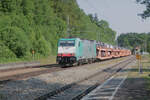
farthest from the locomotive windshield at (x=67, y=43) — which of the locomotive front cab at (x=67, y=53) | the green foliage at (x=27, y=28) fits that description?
the green foliage at (x=27, y=28)

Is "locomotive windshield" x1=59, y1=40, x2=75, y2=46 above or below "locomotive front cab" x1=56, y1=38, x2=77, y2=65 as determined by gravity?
above

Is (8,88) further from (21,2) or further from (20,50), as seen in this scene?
(21,2)

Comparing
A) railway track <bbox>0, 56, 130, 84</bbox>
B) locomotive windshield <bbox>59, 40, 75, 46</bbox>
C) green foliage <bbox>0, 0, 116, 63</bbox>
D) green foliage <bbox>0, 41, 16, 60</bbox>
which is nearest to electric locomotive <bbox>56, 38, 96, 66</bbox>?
locomotive windshield <bbox>59, 40, 75, 46</bbox>

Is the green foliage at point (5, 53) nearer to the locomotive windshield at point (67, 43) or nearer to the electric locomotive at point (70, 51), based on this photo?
the locomotive windshield at point (67, 43)

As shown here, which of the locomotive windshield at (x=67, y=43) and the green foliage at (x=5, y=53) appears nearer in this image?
the locomotive windshield at (x=67, y=43)

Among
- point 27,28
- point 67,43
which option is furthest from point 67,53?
point 27,28

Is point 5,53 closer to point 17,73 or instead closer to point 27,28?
point 27,28

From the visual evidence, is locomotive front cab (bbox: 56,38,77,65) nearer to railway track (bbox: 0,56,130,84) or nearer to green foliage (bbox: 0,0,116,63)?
railway track (bbox: 0,56,130,84)

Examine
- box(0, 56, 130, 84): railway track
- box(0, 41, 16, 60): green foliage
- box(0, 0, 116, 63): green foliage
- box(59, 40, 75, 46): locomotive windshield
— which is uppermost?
box(0, 0, 116, 63): green foliage

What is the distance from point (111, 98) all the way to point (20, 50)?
32.3 meters

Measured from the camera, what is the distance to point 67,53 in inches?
1163

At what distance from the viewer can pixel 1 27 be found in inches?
1599

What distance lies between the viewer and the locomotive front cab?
2924 cm

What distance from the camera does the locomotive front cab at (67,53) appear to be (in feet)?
95.9
